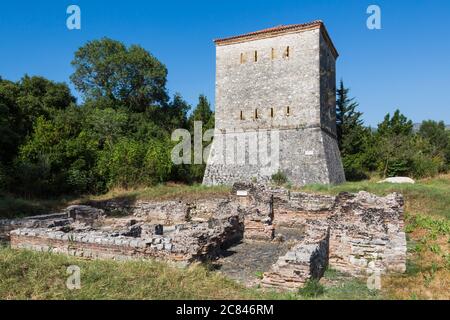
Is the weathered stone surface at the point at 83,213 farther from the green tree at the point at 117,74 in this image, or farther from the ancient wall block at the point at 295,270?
the green tree at the point at 117,74

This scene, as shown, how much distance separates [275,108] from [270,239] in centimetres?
1232

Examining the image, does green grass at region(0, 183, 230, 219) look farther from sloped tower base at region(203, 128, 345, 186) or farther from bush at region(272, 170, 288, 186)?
bush at region(272, 170, 288, 186)

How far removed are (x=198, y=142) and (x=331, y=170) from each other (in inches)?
522

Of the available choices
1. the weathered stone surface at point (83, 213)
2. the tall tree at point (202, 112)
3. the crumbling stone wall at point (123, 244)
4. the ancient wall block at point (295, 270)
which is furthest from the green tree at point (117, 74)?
the ancient wall block at point (295, 270)

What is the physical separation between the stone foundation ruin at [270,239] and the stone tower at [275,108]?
6481 millimetres

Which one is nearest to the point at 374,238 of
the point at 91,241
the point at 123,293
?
the point at 123,293

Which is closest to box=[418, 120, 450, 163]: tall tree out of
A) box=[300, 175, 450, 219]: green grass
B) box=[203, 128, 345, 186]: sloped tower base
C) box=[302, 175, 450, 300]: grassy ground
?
box=[203, 128, 345, 186]: sloped tower base

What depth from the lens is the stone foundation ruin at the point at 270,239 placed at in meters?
7.17

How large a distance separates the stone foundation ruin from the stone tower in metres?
6.48

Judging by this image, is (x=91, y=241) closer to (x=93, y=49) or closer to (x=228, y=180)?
(x=228, y=180)

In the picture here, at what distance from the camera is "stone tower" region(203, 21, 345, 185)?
2103 cm

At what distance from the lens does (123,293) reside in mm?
5320

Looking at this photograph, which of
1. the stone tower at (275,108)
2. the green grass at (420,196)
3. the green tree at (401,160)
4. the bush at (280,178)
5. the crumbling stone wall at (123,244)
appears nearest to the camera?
the crumbling stone wall at (123,244)

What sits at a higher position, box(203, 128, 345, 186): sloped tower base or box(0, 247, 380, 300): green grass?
box(203, 128, 345, 186): sloped tower base
